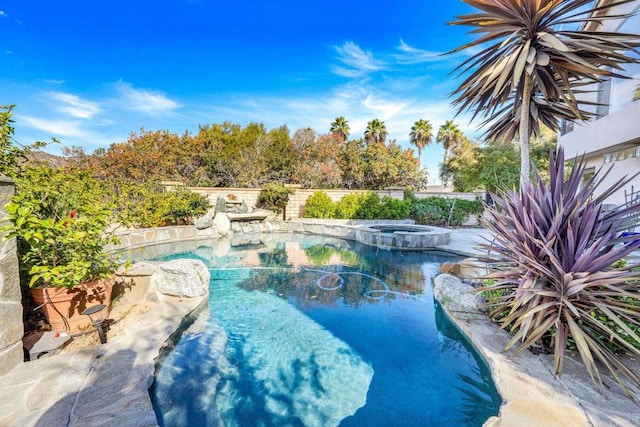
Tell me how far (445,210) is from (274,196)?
9542mm

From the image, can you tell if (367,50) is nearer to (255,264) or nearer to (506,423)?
(255,264)

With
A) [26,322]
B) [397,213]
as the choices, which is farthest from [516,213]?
[397,213]

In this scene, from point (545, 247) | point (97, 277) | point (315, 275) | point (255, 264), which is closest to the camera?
point (545, 247)

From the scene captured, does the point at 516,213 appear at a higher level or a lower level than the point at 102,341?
higher

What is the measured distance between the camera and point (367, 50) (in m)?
13.1

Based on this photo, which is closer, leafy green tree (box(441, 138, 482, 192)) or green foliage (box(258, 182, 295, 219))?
green foliage (box(258, 182, 295, 219))

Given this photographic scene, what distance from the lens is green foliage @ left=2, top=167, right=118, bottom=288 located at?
257 centimetres

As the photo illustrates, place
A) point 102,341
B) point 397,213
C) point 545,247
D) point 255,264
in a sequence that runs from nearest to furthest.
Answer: point 545,247, point 102,341, point 255,264, point 397,213

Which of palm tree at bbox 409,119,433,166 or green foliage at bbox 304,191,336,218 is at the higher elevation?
palm tree at bbox 409,119,433,166

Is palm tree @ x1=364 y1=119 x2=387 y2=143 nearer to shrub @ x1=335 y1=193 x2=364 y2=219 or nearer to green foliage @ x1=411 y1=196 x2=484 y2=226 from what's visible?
green foliage @ x1=411 y1=196 x2=484 y2=226

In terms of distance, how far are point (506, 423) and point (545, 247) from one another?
63.3 inches

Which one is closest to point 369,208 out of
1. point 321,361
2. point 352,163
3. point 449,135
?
point 352,163

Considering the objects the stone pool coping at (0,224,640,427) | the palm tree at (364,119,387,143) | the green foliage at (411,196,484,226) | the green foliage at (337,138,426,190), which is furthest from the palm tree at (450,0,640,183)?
the palm tree at (364,119,387,143)

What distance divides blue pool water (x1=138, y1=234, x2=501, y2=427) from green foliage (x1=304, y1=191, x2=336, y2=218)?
28.2 ft
